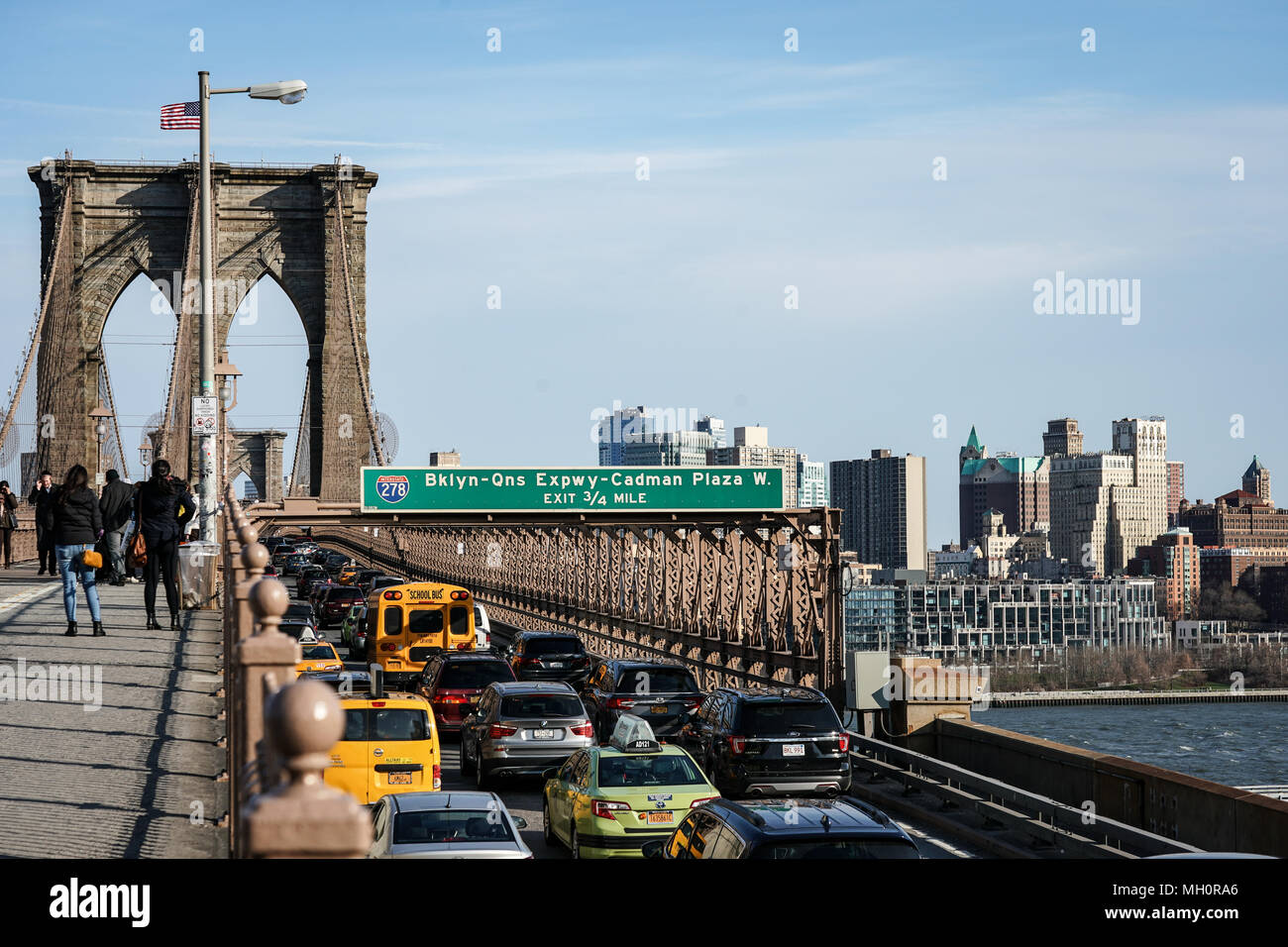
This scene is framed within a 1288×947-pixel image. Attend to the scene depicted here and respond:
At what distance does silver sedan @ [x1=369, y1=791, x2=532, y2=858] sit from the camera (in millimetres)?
11656

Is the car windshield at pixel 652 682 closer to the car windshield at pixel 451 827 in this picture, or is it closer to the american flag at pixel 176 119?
the car windshield at pixel 451 827

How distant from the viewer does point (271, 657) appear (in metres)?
7.25

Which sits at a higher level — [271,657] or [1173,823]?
[271,657]

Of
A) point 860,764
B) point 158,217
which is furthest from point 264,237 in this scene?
point 860,764

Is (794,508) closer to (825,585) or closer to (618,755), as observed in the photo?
(825,585)

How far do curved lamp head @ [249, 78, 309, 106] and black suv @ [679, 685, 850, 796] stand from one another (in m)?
13.4

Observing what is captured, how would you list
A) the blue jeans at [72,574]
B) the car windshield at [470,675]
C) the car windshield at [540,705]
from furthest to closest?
the car windshield at [470,675]
the blue jeans at [72,574]
the car windshield at [540,705]

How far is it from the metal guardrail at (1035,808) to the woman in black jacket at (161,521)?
10322 millimetres

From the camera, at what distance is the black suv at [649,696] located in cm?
2472

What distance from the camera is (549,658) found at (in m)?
31.3

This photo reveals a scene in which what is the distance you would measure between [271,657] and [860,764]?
16.1m

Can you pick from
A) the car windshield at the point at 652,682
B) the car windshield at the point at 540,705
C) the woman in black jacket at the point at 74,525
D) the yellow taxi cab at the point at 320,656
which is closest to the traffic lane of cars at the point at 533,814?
the car windshield at the point at 540,705

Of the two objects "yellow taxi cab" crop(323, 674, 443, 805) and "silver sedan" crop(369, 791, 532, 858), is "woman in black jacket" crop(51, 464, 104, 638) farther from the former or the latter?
"silver sedan" crop(369, 791, 532, 858)

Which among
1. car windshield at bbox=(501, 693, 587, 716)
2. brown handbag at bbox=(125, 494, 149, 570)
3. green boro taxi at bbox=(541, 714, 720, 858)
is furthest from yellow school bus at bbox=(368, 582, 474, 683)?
green boro taxi at bbox=(541, 714, 720, 858)
